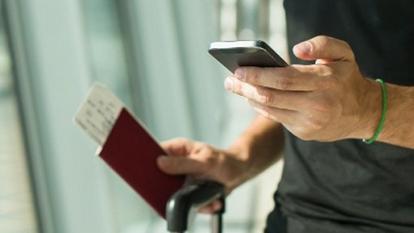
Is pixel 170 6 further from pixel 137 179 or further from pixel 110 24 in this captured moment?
pixel 137 179

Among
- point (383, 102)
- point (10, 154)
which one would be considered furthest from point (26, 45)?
point (383, 102)

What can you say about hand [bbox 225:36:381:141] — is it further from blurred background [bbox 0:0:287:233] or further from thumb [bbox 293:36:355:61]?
blurred background [bbox 0:0:287:233]

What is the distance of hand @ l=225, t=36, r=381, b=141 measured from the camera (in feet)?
2.43

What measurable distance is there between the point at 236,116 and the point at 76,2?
115 inches

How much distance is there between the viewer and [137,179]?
1155 millimetres

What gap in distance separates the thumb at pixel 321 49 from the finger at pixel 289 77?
0.05ft

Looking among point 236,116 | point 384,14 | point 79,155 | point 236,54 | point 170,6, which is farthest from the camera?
point 236,116

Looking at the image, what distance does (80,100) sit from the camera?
5.14 ft

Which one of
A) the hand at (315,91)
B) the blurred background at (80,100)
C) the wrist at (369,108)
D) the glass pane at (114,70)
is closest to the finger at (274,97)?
the hand at (315,91)

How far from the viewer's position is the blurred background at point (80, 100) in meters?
1.34

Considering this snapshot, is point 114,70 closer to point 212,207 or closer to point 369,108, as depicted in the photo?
point 212,207

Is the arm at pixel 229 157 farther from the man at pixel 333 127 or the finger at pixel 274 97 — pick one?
the finger at pixel 274 97

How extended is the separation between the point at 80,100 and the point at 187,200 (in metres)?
0.59

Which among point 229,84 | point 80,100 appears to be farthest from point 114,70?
point 229,84
